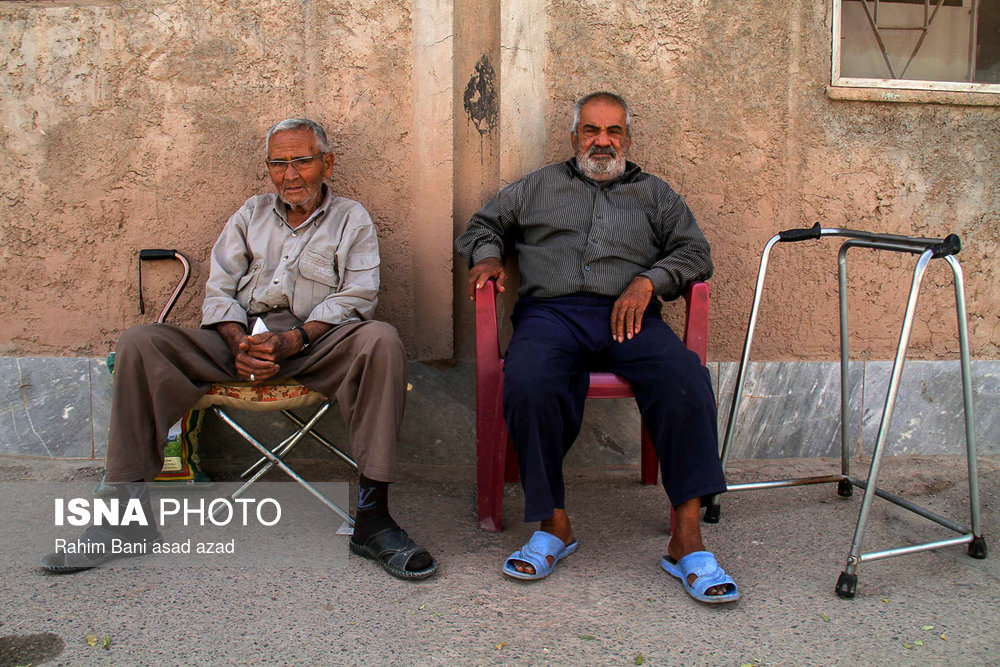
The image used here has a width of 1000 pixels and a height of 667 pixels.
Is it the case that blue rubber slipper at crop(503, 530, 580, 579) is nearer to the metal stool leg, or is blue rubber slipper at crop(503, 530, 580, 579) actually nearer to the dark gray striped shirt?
the dark gray striped shirt

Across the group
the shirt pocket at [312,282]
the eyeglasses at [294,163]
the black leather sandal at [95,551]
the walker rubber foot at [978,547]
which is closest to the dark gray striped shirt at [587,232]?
the shirt pocket at [312,282]

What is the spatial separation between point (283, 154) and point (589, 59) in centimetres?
137

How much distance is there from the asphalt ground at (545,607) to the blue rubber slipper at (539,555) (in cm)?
4

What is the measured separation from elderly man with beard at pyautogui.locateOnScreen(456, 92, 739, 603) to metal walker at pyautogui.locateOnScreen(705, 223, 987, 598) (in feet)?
1.02

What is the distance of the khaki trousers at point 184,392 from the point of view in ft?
7.98

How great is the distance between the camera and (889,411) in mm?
2277

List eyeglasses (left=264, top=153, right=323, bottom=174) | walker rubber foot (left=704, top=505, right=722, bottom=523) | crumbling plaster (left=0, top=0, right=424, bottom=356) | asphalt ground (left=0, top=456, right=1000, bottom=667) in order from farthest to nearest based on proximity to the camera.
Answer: crumbling plaster (left=0, top=0, right=424, bottom=356), eyeglasses (left=264, top=153, right=323, bottom=174), walker rubber foot (left=704, top=505, right=722, bottom=523), asphalt ground (left=0, top=456, right=1000, bottom=667)

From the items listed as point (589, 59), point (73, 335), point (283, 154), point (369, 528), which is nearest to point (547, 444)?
point (369, 528)

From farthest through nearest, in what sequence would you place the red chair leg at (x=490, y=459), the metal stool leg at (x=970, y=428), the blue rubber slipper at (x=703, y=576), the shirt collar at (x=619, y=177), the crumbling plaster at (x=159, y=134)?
the crumbling plaster at (x=159, y=134), the shirt collar at (x=619, y=177), the red chair leg at (x=490, y=459), the metal stool leg at (x=970, y=428), the blue rubber slipper at (x=703, y=576)

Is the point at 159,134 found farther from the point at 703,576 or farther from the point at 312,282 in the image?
the point at 703,576

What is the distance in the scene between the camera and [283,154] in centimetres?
289

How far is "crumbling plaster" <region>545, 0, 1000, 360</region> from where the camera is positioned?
3242 millimetres

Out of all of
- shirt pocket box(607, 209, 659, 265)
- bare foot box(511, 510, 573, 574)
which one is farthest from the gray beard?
bare foot box(511, 510, 573, 574)

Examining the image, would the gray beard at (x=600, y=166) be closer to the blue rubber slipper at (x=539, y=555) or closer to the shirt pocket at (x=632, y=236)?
the shirt pocket at (x=632, y=236)
